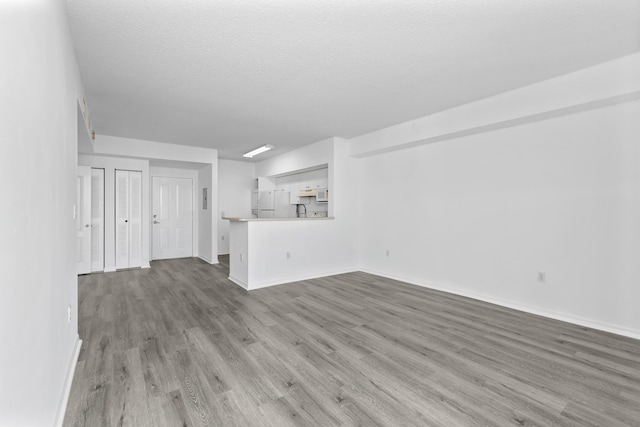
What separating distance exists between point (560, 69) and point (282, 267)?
173 inches

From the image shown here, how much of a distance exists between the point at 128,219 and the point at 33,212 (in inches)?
215

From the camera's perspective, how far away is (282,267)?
196 inches

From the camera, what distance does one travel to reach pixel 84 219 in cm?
544

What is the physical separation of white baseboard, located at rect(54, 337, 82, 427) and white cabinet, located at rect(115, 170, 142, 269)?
3843 millimetres

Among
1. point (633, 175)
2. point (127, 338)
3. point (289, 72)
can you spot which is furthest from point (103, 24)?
point (633, 175)

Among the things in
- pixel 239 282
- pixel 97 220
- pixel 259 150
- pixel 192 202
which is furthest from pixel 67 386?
pixel 192 202

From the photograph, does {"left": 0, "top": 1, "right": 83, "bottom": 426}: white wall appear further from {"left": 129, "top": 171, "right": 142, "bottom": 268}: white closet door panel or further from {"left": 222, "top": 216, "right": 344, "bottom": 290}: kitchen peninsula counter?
{"left": 129, "top": 171, "right": 142, "bottom": 268}: white closet door panel

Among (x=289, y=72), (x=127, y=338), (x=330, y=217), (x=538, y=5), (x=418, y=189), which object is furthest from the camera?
(x=330, y=217)

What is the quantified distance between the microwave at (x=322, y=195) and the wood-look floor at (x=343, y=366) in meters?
2.64

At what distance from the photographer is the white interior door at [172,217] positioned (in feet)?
23.4

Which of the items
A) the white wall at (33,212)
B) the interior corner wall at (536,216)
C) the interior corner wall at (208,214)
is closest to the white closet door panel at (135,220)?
the interior corner wall at (208,214)

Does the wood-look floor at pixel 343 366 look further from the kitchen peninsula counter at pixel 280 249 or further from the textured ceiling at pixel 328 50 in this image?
the textured ceiling at pixel 328 50

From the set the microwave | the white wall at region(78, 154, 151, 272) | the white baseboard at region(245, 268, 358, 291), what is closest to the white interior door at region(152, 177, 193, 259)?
the white wall at region(78, 154, 151, 272)

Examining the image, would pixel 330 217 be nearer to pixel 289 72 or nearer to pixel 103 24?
pixel 289 72
